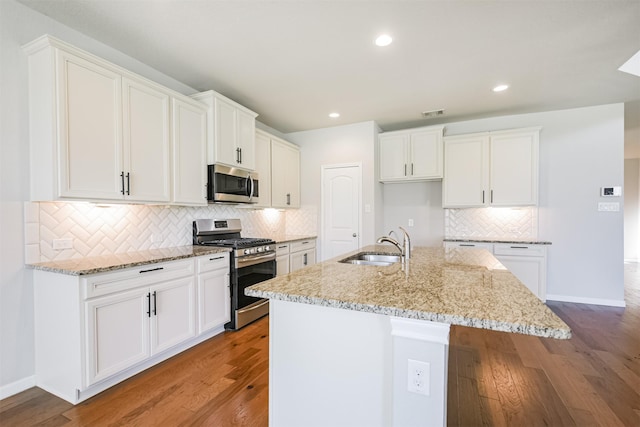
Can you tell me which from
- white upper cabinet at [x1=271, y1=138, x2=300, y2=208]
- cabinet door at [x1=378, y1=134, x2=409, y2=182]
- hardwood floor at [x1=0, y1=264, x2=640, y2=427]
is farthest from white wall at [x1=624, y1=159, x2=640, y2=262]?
white upper cabinet at [x1=271, y1=138, x2=300, y2=208]

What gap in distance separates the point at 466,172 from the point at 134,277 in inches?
163

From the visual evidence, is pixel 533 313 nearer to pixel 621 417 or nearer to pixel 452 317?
pixel 452 317

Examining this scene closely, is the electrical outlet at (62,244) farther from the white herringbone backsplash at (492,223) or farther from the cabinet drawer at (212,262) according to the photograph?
the white herringbone backsplash at (492,223)

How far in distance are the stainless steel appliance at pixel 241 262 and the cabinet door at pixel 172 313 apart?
0.49 meters

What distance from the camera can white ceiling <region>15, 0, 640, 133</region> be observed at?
2.05 m

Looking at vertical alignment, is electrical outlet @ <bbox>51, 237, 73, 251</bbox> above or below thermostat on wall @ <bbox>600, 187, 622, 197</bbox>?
below

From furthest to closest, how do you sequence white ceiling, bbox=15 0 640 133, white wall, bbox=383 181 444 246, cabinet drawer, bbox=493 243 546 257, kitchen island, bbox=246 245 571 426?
white wall, bbox=383 181 444 246
cabinet drawer, bbox=493 243 546 257
white ceiling, bbox=15 0 640 133
kitchen island, bbox=246 245 571 426

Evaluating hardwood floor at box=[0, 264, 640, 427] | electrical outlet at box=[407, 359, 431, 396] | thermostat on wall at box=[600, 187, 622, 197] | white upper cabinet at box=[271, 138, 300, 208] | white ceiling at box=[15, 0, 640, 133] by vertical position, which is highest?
white ceiling at box=[15, 0, 640, 133]

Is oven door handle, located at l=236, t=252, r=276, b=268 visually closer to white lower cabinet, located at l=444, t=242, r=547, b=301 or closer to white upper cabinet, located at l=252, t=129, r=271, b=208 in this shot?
white upper cabinet, located at l=252, t=129, r=271, b=208

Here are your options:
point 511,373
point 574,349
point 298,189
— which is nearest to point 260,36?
point 298,189

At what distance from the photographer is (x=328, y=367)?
1281 mm

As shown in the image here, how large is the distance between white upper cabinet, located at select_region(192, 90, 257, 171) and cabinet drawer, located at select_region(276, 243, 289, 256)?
1.04 m

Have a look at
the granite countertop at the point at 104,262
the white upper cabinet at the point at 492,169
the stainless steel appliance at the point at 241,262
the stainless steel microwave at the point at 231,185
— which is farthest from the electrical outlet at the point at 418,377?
the white upper cabinet at the point at 492,169

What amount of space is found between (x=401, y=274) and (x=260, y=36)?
82.9 inches
